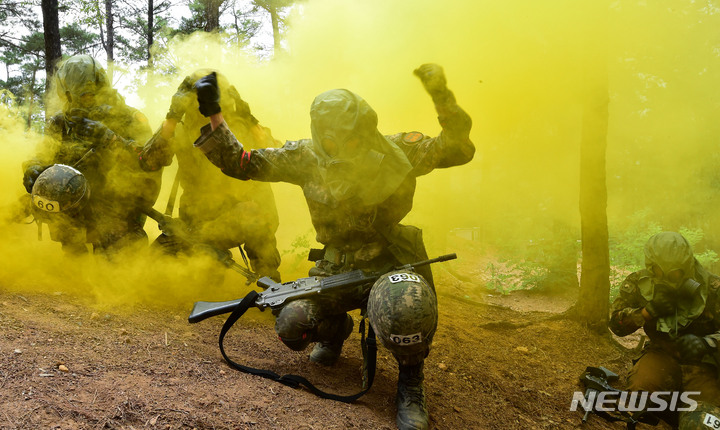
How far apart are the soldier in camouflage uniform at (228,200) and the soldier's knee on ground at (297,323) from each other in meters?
1.71

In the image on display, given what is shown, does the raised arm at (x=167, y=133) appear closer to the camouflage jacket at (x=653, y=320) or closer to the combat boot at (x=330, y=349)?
the combat boot at (x=330, y=349)

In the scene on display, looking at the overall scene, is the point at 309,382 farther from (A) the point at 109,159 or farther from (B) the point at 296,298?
(A) the point at 109,159

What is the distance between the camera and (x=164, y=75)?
839 cm

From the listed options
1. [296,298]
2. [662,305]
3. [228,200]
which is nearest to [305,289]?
[296,298]

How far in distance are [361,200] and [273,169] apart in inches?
25.9

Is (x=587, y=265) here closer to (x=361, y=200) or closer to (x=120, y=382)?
(x=361, y=200)

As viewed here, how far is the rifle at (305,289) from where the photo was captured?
285 centimetres

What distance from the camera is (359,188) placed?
2.87 meters

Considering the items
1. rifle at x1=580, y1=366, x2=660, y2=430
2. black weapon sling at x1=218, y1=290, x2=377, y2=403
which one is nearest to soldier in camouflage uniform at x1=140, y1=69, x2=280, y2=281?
black weapon sling at x1=218, y1=290, x2=377, y2=403

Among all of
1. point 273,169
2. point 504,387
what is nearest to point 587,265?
point 504,387

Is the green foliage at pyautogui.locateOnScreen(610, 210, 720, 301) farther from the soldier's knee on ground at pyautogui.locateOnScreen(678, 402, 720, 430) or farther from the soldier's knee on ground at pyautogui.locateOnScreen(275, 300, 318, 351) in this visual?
the soldier's knee on ground at pyautogui.locateOnScreen(275, 300, 318, 351)

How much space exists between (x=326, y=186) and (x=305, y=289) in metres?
0.70

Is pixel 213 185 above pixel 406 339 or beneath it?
above

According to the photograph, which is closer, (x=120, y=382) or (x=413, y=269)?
(x=120, y=382)
